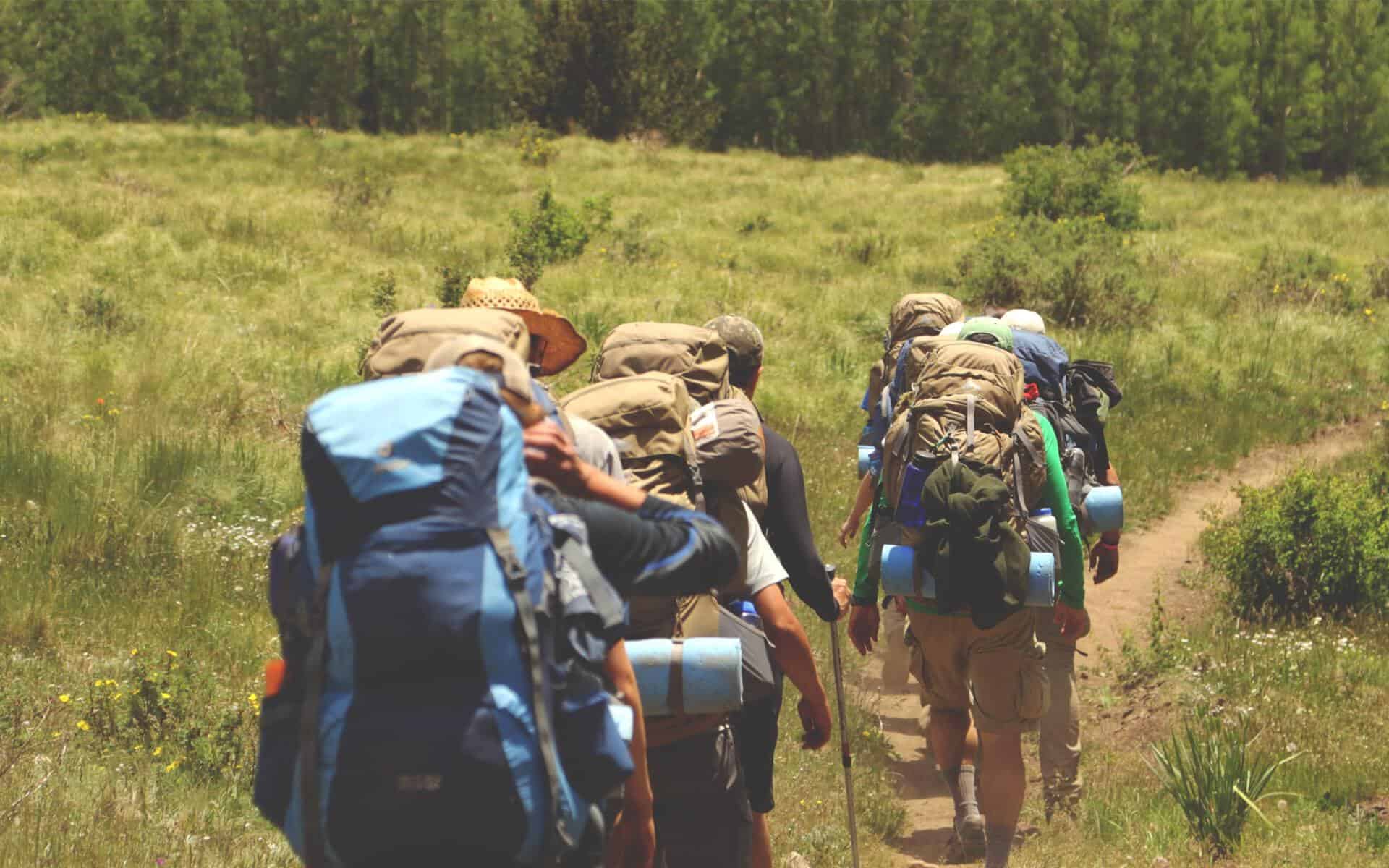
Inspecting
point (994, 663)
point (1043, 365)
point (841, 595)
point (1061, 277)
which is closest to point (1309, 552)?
point (1043, 365)

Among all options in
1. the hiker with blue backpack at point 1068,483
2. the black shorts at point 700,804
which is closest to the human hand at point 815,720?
the black shorts at point 700,804

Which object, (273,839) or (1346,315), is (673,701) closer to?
(273,839)

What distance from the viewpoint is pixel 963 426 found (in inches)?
181

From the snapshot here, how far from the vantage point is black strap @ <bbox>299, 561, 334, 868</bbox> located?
2.12m

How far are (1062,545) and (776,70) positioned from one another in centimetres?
5659

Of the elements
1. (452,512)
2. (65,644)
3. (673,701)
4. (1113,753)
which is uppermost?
(452,512)

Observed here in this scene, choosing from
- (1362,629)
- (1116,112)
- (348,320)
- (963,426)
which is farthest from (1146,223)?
(1116,112)

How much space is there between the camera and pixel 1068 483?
19.2ft

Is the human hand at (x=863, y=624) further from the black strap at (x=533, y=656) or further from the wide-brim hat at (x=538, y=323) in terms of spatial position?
the black strap at (x=533, y=656)

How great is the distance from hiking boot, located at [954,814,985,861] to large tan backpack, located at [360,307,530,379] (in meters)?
3.51

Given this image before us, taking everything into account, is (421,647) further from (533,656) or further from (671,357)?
(671,357)

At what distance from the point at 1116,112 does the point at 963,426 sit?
49174mm

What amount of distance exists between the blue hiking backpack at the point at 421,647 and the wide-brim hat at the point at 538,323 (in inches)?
45.6

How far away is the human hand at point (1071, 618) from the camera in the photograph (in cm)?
530
